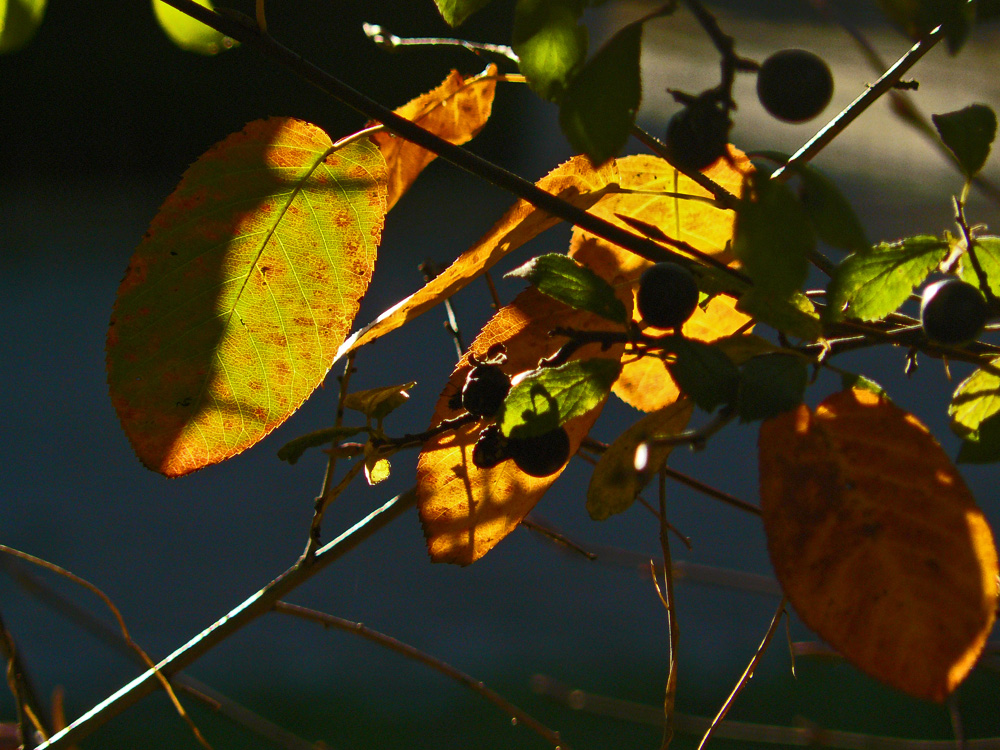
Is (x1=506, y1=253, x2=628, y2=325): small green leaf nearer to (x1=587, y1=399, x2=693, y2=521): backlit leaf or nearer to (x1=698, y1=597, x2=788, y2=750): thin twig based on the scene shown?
(x1=587, y1=399, x2=693, y2=521): backlit leaf

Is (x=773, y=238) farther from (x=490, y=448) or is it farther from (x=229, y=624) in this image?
(x=229, y=624)

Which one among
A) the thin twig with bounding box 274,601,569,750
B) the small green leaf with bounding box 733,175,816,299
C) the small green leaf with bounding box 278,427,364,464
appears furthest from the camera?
the thin twig with bounding box 274,601,569,750

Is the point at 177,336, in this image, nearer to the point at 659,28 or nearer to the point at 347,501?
the point at 347,501

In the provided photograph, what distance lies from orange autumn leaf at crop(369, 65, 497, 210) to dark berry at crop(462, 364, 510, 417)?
0.13 m

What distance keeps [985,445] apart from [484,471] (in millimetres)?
164

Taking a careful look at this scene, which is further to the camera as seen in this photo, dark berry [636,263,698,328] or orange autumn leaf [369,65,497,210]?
orange autumn leaf [369,65,497,210]

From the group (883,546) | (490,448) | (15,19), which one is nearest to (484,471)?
(490,448)

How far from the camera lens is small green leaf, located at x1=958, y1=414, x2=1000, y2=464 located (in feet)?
0.84

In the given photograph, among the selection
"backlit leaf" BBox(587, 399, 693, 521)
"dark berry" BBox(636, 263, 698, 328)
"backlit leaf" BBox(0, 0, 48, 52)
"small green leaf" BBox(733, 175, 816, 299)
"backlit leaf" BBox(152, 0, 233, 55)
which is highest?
"backlit leaf" BBox(0, 0, 48, 52)

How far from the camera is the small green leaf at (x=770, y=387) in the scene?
0.74 feet

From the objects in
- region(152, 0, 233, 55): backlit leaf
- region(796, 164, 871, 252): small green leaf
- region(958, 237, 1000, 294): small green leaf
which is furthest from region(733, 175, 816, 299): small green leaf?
region(152, 0, 233, 55): backlit leaf

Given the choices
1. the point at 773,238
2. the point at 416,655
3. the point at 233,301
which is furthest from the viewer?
the point at 416,655

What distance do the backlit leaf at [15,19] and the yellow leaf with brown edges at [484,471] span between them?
0.23m

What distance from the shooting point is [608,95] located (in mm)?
216
